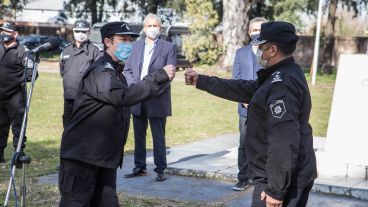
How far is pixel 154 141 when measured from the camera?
27.8 ft

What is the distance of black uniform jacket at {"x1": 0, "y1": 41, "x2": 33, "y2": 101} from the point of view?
9570 mm

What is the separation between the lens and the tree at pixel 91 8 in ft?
152

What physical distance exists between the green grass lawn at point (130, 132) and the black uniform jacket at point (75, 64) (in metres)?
1.21

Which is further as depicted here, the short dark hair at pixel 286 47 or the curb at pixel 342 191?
the curb at pixel 342 191

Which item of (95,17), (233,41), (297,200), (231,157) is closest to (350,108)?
(231,157)

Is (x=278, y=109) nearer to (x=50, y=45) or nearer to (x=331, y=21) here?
(x=50, y=45)

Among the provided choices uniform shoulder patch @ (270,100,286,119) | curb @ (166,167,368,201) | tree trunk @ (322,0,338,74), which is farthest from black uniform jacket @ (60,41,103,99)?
tree trunk @ (322,0,338,74)

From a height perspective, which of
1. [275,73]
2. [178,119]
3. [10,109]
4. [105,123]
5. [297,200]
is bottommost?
[178,119]

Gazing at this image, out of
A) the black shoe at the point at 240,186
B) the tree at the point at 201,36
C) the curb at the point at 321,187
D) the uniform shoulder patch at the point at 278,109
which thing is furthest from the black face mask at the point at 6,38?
the tree at the point at 201,36

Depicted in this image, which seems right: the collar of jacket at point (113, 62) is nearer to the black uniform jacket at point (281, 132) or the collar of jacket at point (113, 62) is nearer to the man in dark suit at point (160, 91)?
the black uniform jacket at point (281, 132)

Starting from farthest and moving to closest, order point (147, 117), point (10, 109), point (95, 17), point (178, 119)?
point (95, 17) < point (178, 119) < point (10, 109) < point (147, 117)

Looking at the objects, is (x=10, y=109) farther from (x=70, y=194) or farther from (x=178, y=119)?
(x=178, y=119)

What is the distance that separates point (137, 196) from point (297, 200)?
349cm

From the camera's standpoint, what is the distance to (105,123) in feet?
16.4
